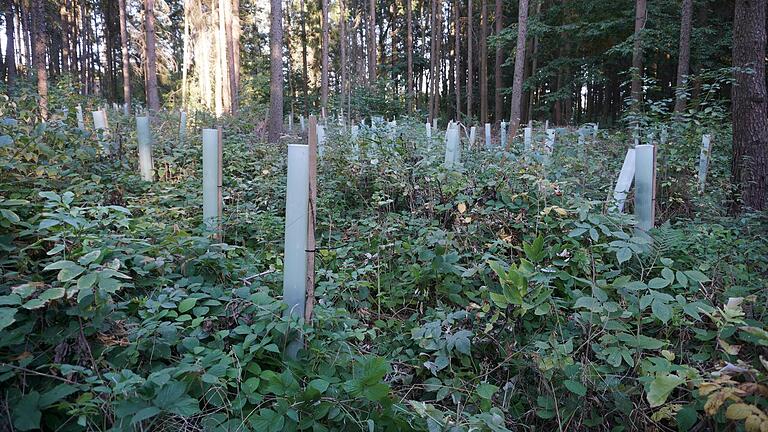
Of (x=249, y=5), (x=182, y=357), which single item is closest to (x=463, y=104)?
(x=249, y=5)

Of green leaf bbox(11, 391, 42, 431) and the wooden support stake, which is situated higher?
the wooden support stake

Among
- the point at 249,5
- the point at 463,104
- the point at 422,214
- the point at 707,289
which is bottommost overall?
the point at 707,289

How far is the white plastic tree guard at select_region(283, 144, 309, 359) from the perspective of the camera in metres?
2.89

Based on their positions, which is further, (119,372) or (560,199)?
(560,199)

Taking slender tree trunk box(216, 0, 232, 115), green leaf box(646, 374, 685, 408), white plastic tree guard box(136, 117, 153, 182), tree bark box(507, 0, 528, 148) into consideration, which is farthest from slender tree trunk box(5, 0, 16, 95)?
green leaf box(646, 374, 685, 408)

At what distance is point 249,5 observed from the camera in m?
37.4

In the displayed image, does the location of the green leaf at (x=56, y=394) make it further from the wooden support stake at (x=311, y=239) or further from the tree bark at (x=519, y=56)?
the tree bark at (x=519, y=56)

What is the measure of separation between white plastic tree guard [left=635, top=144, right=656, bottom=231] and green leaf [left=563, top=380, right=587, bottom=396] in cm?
186

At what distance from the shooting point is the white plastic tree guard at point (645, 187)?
12.2ft

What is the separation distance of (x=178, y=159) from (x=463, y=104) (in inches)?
1300

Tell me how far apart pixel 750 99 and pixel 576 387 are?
6313mm

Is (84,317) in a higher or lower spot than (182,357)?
higher

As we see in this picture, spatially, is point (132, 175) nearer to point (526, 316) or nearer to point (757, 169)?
point (526, 316)

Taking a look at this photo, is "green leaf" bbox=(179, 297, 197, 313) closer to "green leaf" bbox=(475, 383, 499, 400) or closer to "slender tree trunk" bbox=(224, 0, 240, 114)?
"green leaf" bbox=(475, 383, 499, 400)
